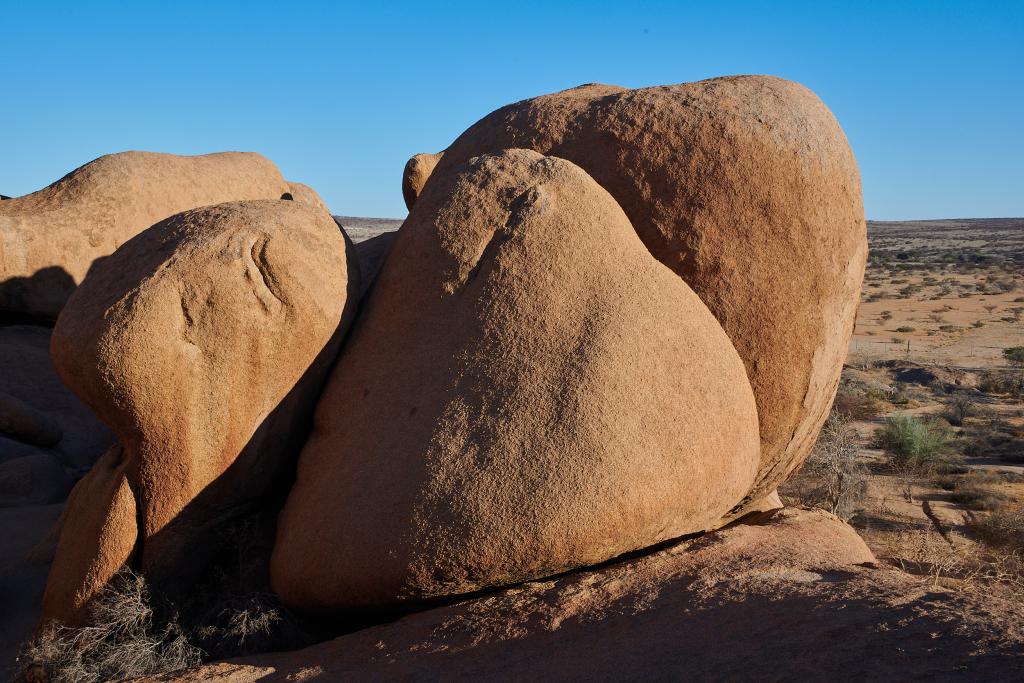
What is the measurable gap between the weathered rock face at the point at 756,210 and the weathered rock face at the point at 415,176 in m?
1.48

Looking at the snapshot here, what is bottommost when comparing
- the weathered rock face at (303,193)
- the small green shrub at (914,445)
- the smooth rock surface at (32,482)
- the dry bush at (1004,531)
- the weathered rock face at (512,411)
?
the dry bush at (1004,531)

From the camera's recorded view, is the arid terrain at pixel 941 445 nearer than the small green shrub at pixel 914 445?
Yes

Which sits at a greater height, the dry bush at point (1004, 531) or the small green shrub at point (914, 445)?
the small green shrub at point (914, 445)

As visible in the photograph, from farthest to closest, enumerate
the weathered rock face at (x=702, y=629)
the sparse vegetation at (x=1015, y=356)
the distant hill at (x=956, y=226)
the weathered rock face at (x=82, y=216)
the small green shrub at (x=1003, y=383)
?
the distant hill at (x=956, y=226), the sparse vegetation at (x=1015, y=356), the small green shrub at (x=1003, y=383), the weathered rock face at (x=82, y=216), the weathered rock face at (x=702, y=629)

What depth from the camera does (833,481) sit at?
7301 millimetres

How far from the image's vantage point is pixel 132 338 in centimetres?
400

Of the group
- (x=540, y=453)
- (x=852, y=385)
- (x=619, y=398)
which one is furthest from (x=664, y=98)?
(x=852, y=385)

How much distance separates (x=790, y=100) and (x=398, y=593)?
3.49 metres

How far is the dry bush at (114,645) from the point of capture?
12.5ft

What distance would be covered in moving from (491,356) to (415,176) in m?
2.29

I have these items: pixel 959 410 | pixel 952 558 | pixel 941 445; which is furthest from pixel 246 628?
pixel 959 410

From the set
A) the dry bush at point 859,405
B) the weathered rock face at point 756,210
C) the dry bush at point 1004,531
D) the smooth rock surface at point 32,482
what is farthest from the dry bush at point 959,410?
the smooth rock surface at point 32,482

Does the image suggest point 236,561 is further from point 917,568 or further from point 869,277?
point 869,277

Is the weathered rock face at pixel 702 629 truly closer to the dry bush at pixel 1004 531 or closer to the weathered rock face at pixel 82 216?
the dry bush at pixel 1004 531
